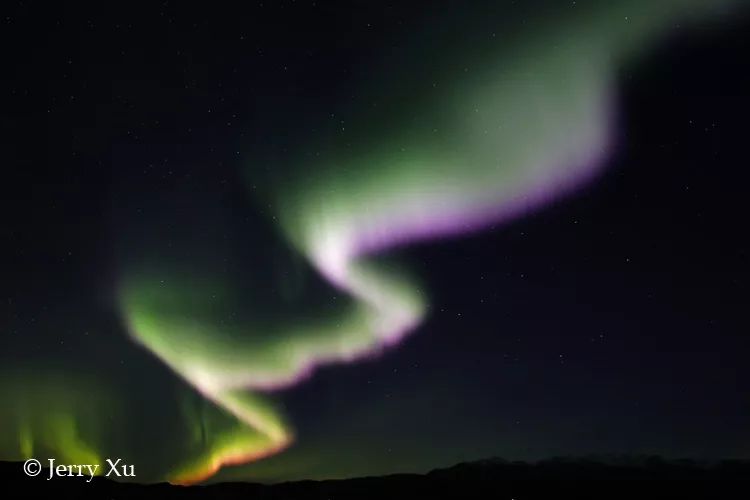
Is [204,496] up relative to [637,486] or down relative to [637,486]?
up

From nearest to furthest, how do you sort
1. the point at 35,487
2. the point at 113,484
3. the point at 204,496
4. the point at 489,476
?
the point at 35,487, the point at 113,484, the point at 204,496, the point at 489,476

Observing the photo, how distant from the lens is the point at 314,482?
45.0 metres

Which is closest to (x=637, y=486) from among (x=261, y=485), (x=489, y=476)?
(x=489, y=476)

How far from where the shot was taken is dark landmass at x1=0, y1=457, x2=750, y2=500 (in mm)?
36500

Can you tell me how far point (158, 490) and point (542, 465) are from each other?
79.6 feet

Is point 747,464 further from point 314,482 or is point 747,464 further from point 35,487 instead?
point 35,487

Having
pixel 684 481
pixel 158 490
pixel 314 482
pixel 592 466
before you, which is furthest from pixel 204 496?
pixel 684 481

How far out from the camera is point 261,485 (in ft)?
145

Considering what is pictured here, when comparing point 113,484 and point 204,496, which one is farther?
point 204,496

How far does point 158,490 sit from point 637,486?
29.5 metres

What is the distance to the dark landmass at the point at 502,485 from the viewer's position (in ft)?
120

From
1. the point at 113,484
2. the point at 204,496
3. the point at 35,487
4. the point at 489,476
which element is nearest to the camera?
the point at 35,487

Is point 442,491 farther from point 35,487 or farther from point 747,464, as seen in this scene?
point 35,487

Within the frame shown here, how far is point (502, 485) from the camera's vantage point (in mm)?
40750
